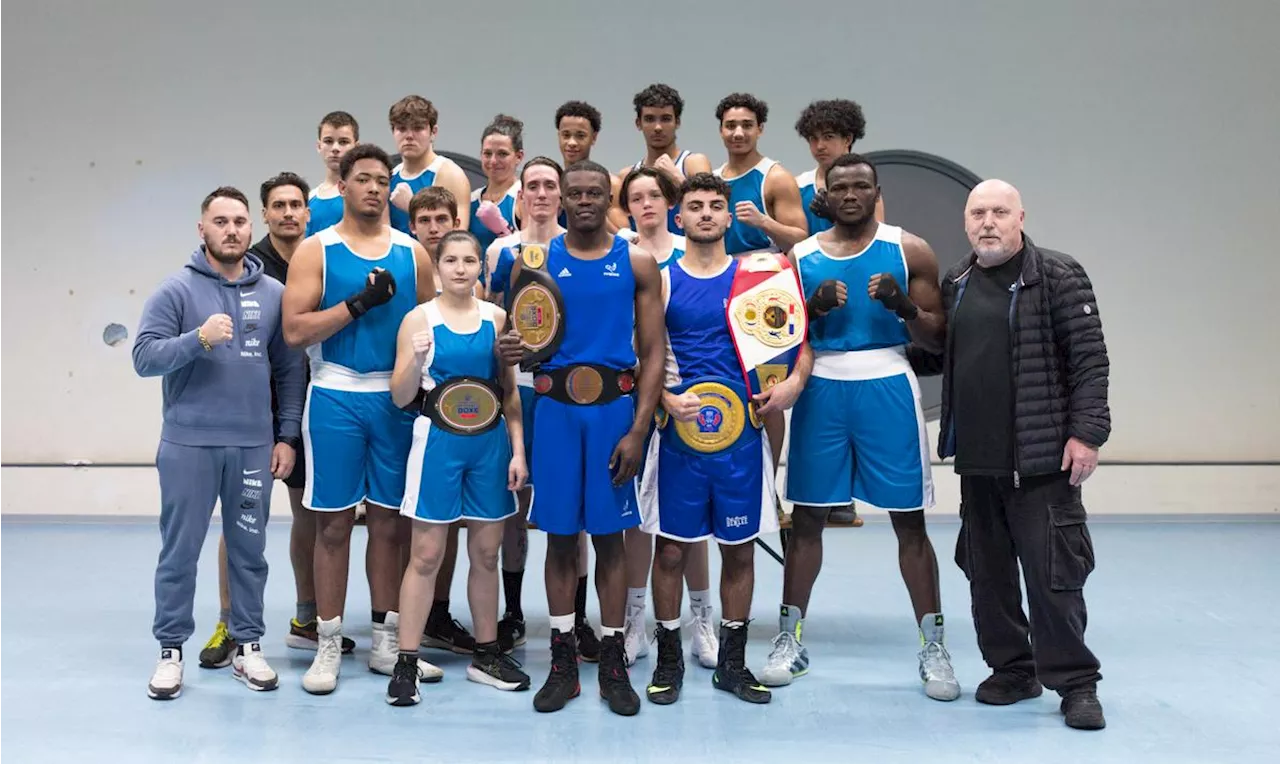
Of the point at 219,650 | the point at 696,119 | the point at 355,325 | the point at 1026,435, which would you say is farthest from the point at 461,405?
the point at 696,119

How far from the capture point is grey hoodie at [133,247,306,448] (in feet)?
13.0

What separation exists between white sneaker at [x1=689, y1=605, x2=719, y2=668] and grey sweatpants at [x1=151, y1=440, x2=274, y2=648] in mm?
1578

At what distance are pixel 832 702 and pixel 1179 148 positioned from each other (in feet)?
17.2

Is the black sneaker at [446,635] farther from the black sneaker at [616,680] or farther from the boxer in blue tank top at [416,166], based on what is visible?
the boxer in blue tank top at [416,166]

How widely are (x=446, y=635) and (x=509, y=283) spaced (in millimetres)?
1413

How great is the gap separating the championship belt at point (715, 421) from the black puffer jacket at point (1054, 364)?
0.88 metres

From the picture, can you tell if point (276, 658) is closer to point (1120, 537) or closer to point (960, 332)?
point (960, 332)

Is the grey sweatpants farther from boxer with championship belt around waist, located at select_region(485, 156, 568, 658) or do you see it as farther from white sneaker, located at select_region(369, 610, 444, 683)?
boxer with championship belt around waist, located at select_region(485, 156, 568, 658)

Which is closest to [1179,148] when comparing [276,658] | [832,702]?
[832,702]

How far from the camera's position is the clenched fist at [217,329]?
12.7 feet

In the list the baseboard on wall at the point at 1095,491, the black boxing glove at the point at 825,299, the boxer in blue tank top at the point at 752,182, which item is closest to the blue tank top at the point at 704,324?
the black boxing glove at the point at 825,299

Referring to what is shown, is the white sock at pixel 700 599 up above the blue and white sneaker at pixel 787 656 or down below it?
above

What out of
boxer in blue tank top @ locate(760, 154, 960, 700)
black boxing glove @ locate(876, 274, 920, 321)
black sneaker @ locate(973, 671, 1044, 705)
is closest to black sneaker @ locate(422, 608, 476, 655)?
boxer in blue tank top @ locate(760, 154, 960, 700)

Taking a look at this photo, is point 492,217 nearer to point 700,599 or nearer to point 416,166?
point 416,166
